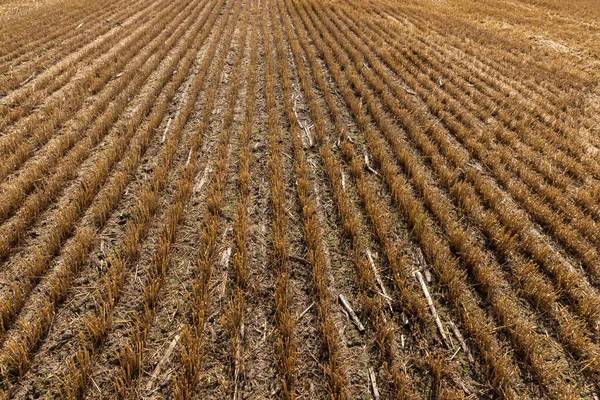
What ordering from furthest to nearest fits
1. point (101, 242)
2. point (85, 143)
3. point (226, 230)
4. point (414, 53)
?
point (414, 53) < point (85, 143) < point (226, 230) < point (101, 242)

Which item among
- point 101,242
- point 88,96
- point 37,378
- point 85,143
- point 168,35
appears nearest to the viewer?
point 37,378

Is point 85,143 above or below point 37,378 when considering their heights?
above

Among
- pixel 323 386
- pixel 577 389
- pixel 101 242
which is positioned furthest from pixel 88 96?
pixel 577 389

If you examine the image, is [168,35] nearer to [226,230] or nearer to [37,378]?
[226,230]

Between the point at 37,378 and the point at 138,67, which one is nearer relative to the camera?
the point at 37,378

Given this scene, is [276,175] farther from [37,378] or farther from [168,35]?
[168,35]

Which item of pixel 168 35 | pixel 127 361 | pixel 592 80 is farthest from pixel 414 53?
pixel 127 361

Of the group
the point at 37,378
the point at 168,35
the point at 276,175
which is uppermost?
the point at 168,35
